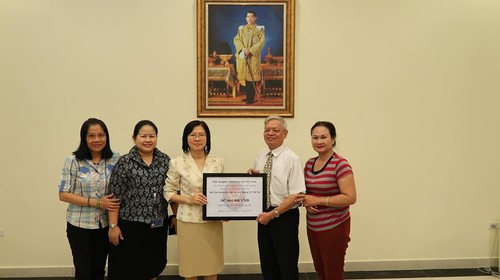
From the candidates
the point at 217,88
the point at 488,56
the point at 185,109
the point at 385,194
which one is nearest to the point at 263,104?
the point at 217,88

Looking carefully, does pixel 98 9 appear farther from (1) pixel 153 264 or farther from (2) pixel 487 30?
(2) pixel 487 30

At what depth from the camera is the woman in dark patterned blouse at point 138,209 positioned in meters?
2.15

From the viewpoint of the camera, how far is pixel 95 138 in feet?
7.12

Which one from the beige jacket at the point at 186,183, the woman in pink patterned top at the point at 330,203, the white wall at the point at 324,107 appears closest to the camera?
the woman in pink patterned top at the point at 330,203

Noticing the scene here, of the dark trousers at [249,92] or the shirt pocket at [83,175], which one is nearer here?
the shirt pocket at [83,175]

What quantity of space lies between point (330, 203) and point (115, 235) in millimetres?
1325

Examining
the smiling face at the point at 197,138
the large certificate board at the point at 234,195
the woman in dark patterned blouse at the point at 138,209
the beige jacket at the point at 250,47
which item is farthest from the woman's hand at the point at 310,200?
the beige jacket at the point at 250,47

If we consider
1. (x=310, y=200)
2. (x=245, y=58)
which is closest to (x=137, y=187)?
(x=310, y=200)

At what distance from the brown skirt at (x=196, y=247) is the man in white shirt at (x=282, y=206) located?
0.34 m

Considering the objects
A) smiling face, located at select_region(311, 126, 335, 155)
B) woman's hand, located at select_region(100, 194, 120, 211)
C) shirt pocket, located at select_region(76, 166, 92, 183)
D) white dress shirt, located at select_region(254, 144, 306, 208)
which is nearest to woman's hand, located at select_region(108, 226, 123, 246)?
woman's hand, located at select_region(100, 194, 120, 211)

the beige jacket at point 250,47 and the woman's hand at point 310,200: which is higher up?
the beige jacket at point 250,47

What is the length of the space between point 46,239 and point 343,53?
3.12 m

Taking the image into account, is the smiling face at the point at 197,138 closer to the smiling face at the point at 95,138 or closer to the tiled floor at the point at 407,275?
the smiling face at the point at 95,138

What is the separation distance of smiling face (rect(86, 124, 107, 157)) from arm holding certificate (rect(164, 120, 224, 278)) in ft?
1.47
